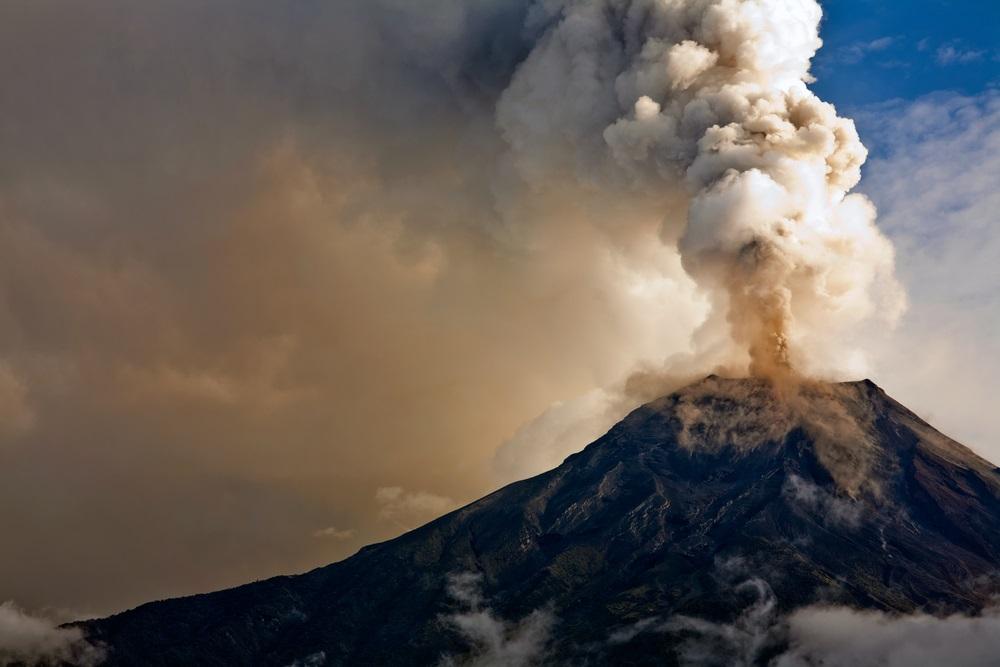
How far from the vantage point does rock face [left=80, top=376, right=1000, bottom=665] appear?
11544 cm

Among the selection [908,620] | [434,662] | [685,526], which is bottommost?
[908,620]

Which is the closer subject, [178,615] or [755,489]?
[755,489]

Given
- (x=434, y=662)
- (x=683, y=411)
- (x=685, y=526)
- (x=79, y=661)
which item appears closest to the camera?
(x=434, y=662)

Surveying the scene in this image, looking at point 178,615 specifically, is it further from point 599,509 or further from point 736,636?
point 736,636

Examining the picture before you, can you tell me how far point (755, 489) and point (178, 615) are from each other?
77.8 m

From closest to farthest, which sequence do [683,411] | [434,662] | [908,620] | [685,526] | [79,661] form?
[908,620] < [434,662] < [685,526] < [79,661] < [683,411]

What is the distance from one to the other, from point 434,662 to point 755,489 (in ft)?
145

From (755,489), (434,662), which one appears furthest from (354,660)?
(755,489)

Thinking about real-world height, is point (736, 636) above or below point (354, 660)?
below

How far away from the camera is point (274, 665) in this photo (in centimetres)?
12825

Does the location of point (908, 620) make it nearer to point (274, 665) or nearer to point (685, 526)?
point (685, 526)

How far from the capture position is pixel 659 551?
413 ft

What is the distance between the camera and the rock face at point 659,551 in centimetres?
11544

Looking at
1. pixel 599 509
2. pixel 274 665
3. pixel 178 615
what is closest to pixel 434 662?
pixel 274 665
